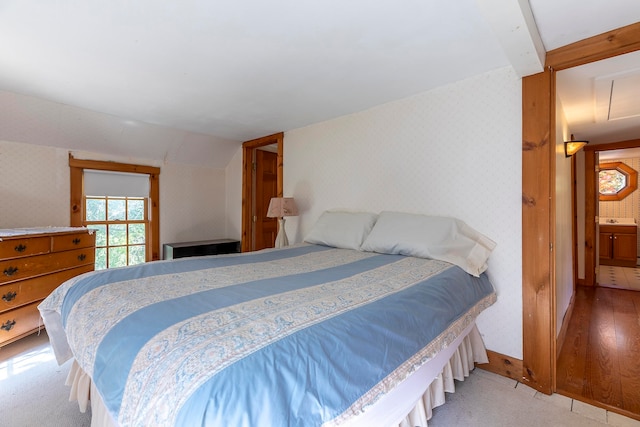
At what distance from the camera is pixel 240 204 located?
4266 millimetres

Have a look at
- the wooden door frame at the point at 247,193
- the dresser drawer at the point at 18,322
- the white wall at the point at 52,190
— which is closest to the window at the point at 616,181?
the wooden door frame at the point at 247,193

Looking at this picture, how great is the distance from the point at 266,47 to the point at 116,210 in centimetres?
295

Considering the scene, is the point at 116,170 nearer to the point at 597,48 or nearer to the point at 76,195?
the point at 76,195

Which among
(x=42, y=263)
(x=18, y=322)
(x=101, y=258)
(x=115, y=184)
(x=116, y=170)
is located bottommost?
(x=18, y=322)

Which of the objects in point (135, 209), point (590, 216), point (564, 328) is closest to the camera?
point (564, 328)

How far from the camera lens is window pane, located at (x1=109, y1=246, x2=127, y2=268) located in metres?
3.43

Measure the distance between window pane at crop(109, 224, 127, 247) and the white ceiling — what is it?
1.27 meters

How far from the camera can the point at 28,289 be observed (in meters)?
2.28

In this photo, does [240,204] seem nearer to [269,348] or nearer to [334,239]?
[334,239]

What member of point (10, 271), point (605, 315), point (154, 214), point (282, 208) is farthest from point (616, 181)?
point (10, 271)

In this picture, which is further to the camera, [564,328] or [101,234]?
[101,234]

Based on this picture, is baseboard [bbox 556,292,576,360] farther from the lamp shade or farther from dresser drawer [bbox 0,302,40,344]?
dresser drawer [bbox 0,302,40,344]

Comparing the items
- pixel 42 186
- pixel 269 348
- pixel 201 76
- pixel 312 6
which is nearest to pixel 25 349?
pixel 42 186

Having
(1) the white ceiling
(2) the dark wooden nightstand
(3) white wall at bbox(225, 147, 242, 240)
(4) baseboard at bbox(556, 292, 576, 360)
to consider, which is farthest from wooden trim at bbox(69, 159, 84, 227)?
(4) baseboard at bbox(556, 292, 576, 360)
